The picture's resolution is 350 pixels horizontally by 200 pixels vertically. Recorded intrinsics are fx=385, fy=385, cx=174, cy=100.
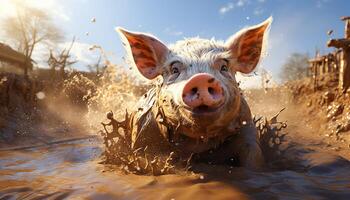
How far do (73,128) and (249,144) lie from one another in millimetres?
9159

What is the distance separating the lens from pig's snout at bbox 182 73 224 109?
3.28 meters

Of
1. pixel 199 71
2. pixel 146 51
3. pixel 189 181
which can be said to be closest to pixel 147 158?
pixel 189 181

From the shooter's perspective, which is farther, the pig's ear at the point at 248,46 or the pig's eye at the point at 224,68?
the pig's ear at the point at 248,46

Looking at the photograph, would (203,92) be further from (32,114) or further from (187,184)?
(32,114)

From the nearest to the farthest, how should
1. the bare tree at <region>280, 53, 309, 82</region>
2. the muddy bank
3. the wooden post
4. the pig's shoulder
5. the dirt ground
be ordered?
1. the pig's shoulder
2. the dirt ground
3. the wooden post
4. the muddy bank
5. the bare tree at <region>280, 53, 309, 82</region>

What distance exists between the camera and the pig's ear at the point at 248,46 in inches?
169

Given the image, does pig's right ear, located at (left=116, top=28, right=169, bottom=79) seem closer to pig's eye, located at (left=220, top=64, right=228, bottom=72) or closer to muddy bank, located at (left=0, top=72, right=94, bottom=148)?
pig's eye, located at (left=220, top=64, right=228, bottom=72)

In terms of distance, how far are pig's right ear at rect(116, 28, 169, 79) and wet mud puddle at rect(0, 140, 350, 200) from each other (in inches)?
47.2

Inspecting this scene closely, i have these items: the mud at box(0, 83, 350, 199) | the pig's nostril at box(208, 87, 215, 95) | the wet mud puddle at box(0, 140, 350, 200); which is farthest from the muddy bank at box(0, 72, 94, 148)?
the pig's nostril at box(208, 87, 215, 95)

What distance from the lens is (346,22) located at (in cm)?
995

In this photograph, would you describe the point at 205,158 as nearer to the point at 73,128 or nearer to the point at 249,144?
the point at 249,144

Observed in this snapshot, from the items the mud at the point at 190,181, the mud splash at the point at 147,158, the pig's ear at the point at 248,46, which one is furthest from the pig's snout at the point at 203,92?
the pig's ear at the point at 248,46

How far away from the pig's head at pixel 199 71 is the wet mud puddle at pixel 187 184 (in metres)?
0.54

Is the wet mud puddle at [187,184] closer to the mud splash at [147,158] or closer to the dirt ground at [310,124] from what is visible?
the mud splash at [147,158]
